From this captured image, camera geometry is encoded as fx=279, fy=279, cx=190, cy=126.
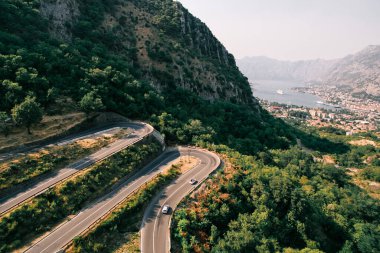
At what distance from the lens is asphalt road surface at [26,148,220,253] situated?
3533cm

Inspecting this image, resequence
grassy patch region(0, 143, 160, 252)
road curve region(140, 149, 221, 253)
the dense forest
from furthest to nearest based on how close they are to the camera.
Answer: the dense forest, road curve region(140, 149, 221, 253), grassy patch region(0, 143, 160, 252)

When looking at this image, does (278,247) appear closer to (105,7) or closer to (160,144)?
(160,144)

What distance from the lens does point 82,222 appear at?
39.2m

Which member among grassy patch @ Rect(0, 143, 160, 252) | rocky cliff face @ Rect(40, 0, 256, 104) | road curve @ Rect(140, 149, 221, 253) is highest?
rocky cliff face @ Rect(40, 0, 256, 104)

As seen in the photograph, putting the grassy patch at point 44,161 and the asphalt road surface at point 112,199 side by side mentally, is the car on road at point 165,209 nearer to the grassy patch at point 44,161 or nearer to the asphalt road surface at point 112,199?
the asphalt road surface at point 112,199

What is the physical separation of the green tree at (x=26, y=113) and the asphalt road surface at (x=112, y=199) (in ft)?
71.4

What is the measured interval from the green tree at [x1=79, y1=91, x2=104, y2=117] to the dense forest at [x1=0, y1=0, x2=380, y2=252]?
0.28 m

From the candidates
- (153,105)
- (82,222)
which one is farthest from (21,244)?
(153,105)

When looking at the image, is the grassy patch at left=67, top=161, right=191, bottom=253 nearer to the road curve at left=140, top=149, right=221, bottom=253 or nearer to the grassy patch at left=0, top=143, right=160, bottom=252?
the road curve at left=140, top=149, right=221, bottom=253

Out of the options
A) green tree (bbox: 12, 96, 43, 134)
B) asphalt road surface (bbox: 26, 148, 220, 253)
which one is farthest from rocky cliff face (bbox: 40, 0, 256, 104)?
green tree (bbox: 12, 96, 43, 134)

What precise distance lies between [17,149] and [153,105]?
40004 millimetres

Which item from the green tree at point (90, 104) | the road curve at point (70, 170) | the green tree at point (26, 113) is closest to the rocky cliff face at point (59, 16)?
the green tree at point (90, 104)

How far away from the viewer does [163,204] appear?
4609 centimetres

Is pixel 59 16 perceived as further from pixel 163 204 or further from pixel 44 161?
pixel 163 204
